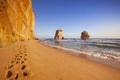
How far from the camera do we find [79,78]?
11.5 feet

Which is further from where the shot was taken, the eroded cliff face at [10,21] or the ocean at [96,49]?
the eroded cliff face at [10,21]

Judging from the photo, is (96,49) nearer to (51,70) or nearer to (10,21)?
(51,70)

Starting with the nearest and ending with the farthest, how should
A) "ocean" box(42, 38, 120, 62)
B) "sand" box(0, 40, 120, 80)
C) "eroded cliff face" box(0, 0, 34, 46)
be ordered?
"sand" box(0, 40, 120, 80) < "ocean" box(42, 38, 120, 62) < "eroded cliff face" box(0, 0, 34, 46)

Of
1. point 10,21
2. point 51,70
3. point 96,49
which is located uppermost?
point 10,21

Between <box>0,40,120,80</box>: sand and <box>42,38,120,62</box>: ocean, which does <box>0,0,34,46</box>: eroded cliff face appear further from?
<box>42,38,120,62</box>: ocean

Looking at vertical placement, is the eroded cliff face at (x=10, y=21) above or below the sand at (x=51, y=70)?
above

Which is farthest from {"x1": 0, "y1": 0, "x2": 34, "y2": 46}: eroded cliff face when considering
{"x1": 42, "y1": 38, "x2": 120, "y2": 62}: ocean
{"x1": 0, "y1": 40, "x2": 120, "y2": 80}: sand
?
{"x1": 42, "y1": 38, "x2": 120, "y2": 62}: ocean

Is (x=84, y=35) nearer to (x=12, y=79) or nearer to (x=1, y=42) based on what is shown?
(x=1, y=42)

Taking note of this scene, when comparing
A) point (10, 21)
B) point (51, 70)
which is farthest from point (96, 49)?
point (10, 21)

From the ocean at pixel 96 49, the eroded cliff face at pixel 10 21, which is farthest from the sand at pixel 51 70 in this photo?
the eroded cliff face at pixel 10 21

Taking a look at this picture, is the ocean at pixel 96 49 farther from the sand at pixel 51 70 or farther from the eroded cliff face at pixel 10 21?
the eroded cliff face at pixel 10 21

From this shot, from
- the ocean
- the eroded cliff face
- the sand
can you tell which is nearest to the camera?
the sand

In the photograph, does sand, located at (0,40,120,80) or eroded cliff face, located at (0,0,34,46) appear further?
eroded cliff face, located at (0,0,34,46)

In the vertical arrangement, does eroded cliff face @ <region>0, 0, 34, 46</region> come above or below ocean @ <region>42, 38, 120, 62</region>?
above
